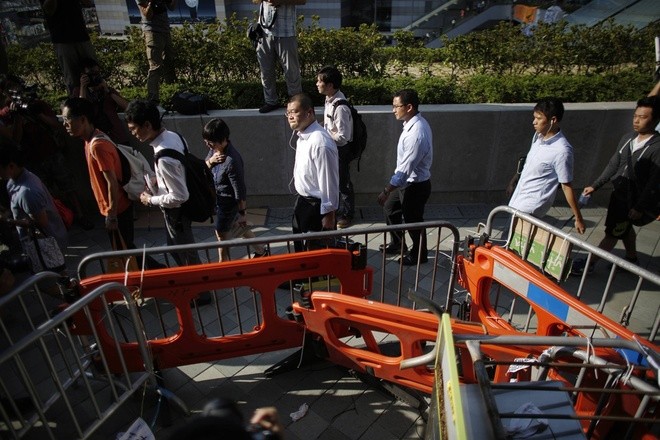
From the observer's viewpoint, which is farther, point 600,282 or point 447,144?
point 447,144

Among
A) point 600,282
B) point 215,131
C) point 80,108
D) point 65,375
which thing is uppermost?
point 80,108

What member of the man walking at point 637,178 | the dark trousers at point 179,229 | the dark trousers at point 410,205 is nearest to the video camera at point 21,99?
the dark trousers at point 179,229

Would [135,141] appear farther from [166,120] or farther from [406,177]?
[406,177]

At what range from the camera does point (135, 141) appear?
19.8 ft

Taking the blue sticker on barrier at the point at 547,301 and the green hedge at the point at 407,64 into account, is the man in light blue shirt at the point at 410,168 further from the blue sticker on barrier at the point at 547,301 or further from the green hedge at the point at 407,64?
the green hedge at the point at 407,64

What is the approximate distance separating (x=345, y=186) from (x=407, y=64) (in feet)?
10.5

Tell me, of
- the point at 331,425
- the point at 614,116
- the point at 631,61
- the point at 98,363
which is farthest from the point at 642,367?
the point at 631,61

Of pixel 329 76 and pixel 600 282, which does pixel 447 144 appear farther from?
pixel 600 282

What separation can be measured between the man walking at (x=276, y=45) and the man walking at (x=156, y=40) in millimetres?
1344

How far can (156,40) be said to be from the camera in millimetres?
6148

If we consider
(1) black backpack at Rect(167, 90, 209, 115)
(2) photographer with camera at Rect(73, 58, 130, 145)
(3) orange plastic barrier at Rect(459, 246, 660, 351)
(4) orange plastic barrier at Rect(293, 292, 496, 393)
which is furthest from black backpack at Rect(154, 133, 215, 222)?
(3) orange plastic barrier at Rect(459, 246, 660, 351)

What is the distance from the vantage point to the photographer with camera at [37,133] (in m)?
5.09

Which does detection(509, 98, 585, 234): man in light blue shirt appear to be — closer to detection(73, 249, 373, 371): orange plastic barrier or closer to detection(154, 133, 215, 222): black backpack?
detection(73, 249, 373, 371): orange plastic barrier

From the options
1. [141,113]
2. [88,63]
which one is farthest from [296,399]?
[88,63]
